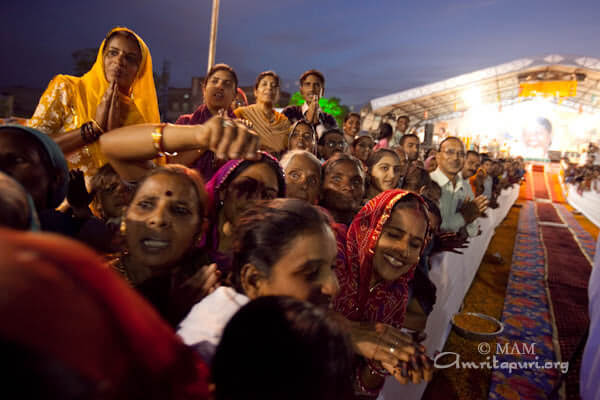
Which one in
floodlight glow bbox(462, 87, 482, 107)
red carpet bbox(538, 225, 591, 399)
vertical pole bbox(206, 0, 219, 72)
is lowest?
red carpet bbox(538, 225, 591, 399)

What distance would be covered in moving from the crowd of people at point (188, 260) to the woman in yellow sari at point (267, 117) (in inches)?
15.8

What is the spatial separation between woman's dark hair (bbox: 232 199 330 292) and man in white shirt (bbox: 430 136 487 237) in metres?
3.21

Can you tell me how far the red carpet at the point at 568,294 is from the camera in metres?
3.45

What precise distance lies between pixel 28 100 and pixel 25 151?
80.8 ft

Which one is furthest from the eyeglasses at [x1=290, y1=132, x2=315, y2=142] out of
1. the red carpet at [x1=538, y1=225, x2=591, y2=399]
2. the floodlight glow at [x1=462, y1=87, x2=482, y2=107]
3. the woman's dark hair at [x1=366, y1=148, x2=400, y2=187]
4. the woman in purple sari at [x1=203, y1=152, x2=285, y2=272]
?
the floodlight glow at [x1=462, y1=87, x2=482, y2=107]

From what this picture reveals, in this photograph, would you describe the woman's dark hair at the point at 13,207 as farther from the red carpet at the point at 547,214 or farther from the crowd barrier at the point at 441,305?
the red carpet at the point at 547,214

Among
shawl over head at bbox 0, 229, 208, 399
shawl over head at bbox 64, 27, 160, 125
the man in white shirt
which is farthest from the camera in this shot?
the man in white shirt

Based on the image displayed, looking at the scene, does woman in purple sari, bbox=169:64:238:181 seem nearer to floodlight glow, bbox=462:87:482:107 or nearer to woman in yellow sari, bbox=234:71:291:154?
woman in yellow sari, bbox=234:71:291:154

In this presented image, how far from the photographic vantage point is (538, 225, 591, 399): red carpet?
3453mm

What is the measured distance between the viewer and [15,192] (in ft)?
1.79

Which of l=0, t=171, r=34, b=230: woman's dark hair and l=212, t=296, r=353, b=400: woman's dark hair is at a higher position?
l=0, t=171, r=34, b=230: woman's dark hair

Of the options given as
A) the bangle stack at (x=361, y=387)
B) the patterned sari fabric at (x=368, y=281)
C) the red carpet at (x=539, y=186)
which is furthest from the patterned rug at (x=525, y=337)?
the red carpet at (x=539, y=186)

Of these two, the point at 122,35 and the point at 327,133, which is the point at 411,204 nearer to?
the point at 122,35

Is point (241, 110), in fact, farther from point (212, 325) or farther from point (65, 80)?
point (212, 325)
